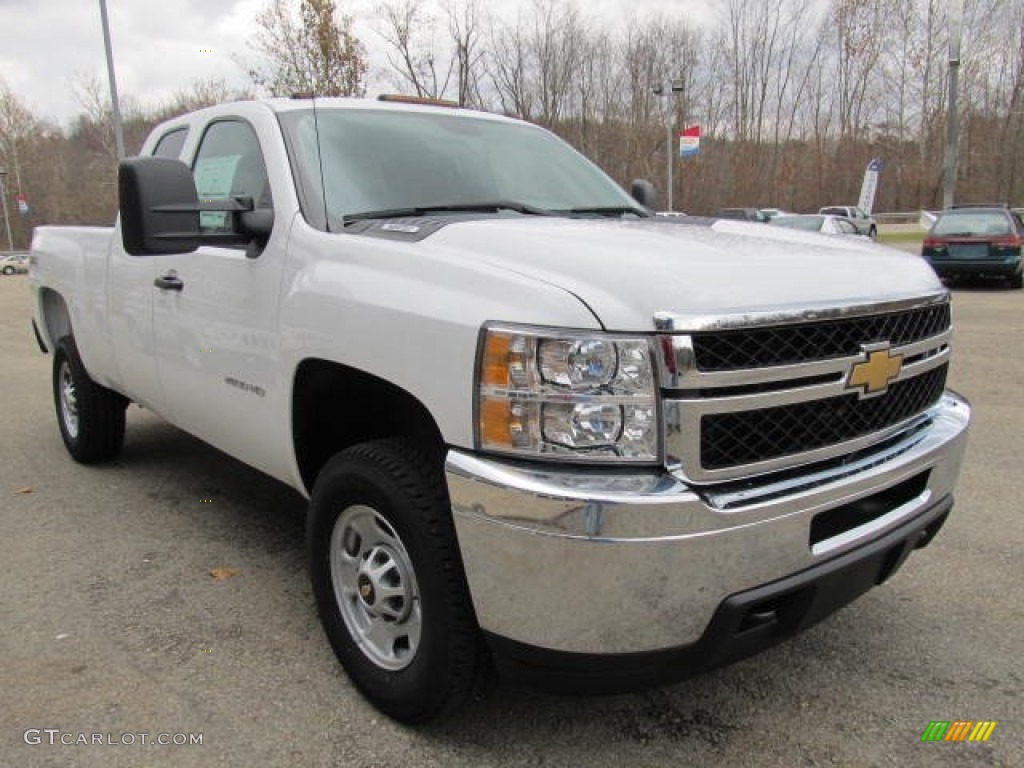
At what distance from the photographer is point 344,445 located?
306 cm

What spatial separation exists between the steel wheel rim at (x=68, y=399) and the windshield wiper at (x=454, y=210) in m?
3.28

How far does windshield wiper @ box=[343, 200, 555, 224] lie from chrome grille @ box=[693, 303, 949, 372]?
1335 millimetres

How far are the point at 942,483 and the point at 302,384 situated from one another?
213cm

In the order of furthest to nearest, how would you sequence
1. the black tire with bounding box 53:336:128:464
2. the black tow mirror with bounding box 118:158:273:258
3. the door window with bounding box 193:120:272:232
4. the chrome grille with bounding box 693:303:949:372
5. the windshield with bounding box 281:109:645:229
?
the black tire with bounding box 53:336:128:464, the door window with bounding box 193:120:272:232, the windshield with bounding box 281:109:645:229, the black tow mirror with bounding box 118:158:273:258, the chrome grille with bounding box 693:303:949:372

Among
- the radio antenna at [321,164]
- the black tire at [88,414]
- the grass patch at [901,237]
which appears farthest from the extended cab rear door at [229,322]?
the grass patch at [901,237]

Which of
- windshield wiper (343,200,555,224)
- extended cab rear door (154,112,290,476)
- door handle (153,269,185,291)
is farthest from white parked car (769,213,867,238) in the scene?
door handle (153,269,185,291)

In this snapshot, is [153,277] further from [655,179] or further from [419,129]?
[655,179]

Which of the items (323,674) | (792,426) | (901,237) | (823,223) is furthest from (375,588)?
(901,237)

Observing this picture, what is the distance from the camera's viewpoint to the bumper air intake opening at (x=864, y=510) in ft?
7.29

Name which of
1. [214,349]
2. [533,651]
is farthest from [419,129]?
[533,651]

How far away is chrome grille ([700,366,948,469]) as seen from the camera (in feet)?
6.62

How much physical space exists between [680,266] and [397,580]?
1.26m

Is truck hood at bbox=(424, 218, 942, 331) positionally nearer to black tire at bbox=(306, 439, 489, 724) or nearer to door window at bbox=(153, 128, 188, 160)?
black tire at bbox=(306, 439, 489, 724)

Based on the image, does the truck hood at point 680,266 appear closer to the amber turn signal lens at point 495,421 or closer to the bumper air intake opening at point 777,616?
the amber turn signal lens at point 495,421
